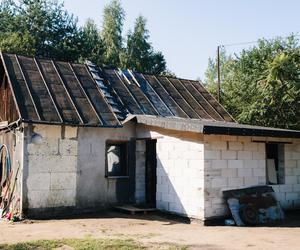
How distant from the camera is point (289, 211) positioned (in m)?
12.2

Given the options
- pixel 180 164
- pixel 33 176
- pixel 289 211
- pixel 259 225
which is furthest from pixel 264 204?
pixel 33 176

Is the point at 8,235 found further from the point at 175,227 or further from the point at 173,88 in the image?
the point at 173,88

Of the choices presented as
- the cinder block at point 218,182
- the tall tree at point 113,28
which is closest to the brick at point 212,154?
the cinder block at point 218,182

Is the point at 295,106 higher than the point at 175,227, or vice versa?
the point at 295,106

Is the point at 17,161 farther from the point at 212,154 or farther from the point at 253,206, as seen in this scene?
the point at 253,206

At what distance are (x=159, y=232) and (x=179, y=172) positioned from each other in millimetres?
2445

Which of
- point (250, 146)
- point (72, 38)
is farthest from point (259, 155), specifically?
point (72, 38)

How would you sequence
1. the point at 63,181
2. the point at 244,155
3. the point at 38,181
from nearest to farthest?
the point at 38,181
the point at 244,155
the point at 63,181

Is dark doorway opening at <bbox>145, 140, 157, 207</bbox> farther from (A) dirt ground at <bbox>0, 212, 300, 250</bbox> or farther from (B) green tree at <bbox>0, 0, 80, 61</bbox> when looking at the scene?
(B) green tree at <bbox>0, 0, 80, 61</bbox>

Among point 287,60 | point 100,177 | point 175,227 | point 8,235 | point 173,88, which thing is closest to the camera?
point 8,235

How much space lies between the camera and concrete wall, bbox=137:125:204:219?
10430 mm

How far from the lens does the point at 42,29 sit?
35625 mm

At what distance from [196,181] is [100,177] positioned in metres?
3.32

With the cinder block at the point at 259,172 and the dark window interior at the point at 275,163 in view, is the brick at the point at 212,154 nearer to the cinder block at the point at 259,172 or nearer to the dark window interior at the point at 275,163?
the cinder block at the point at 259,172
